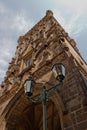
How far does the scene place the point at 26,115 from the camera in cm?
1000

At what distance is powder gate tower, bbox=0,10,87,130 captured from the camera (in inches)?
234

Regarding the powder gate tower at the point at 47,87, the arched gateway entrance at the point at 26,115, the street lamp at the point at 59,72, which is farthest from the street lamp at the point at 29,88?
the arched gateway entrance at the point at 26,115

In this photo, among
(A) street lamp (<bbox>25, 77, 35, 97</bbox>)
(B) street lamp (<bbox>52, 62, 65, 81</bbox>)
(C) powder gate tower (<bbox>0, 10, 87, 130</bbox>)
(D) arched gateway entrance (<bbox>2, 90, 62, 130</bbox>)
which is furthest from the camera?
(D) arched gateway entrance (<bbox>2, 90, 62, 130</bbox>)

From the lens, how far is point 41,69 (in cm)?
880

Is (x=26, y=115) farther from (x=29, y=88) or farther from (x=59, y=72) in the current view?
(x=59, y=72)

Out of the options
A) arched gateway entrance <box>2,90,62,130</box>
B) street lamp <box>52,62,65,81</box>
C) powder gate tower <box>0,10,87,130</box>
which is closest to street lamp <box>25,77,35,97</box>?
street lamp <box>52,62,65,81</box>

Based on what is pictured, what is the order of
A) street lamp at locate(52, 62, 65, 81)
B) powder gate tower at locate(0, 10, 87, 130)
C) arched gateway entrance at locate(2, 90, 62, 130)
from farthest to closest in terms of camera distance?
arched gateway entrance at locate(2, 90, 62, 130) < powder gate tower at locate(0, 10, 87, 130) < street lamp at locate(52, 62, 65, 81)

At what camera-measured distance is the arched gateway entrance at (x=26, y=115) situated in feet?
28.5

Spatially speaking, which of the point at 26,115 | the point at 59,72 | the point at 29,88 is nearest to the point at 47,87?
the point at 29,88

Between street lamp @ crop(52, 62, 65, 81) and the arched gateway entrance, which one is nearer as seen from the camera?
street lamp @ crop(52, 62, 65, 81)

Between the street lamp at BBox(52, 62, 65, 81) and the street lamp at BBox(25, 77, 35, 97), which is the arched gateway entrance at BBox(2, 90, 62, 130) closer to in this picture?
the street lamp at BBox(25, 77, 35, 97)

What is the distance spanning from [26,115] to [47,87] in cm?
313

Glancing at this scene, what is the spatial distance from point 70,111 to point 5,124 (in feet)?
11.7

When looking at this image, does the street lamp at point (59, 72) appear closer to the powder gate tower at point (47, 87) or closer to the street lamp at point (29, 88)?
the street lamp at point (29, 88)
